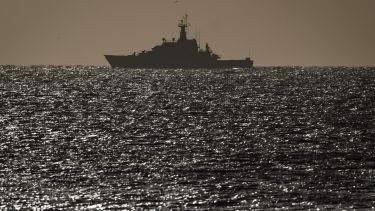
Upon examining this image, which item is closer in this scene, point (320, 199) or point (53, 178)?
point (320, 199)

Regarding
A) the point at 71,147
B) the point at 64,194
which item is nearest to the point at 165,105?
the point at 71,147

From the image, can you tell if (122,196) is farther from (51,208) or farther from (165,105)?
(165,105)

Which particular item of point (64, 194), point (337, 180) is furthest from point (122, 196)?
point (337, 180)

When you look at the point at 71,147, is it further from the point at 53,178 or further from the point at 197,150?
the point at 53,178

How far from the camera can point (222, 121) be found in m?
96.1

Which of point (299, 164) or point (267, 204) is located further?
point (299, 164)

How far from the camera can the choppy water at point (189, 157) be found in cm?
4953

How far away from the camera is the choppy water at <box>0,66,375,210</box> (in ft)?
163

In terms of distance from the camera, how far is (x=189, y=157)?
6556 centimetres

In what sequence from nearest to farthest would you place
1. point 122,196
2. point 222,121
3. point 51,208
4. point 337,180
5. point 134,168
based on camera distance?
1. point 51,208
2. point 122,196
3. point 337,180
4. point 134,168
5. point 222,121

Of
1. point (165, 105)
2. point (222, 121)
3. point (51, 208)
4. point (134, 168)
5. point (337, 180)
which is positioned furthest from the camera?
point (165, 105)

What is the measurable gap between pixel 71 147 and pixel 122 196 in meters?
22.5

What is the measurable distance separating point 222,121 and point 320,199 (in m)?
47.4

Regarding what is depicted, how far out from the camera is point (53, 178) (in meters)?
56.0
